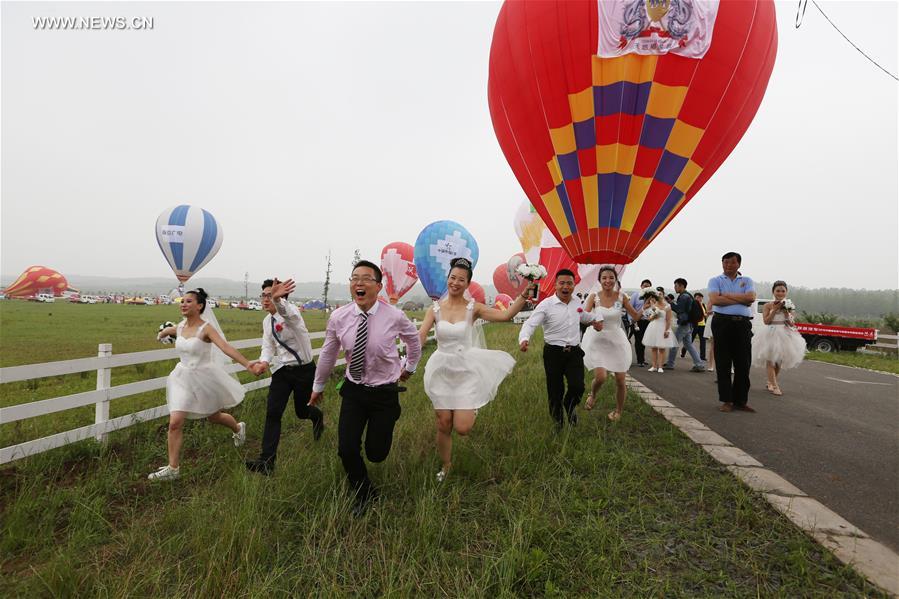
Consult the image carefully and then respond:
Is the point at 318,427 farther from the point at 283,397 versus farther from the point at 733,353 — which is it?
the point at 733,353

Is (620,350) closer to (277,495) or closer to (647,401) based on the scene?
(647,401)

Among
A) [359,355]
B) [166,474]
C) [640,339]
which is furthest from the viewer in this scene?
[640,339]

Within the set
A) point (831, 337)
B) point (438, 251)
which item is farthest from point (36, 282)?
point (831, 337)

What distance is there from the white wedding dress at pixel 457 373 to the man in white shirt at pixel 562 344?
1.23 m

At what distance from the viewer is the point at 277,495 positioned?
3223 millimetres

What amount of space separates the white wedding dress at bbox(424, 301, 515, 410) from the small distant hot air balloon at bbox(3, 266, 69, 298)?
83.0 m

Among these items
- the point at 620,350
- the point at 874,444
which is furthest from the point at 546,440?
the point at 874,444

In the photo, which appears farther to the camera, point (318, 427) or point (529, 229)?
point (529, 229)

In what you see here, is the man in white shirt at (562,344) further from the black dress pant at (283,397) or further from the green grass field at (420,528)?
the black dress pant at (283,397)

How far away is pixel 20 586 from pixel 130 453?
2455 mm

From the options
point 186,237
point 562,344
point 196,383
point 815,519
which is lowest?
point 815,519

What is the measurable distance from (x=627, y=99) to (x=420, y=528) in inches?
208

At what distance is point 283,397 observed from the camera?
4574 mm

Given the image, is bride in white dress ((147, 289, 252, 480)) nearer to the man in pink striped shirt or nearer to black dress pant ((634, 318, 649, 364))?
the man in pink striped shirt
